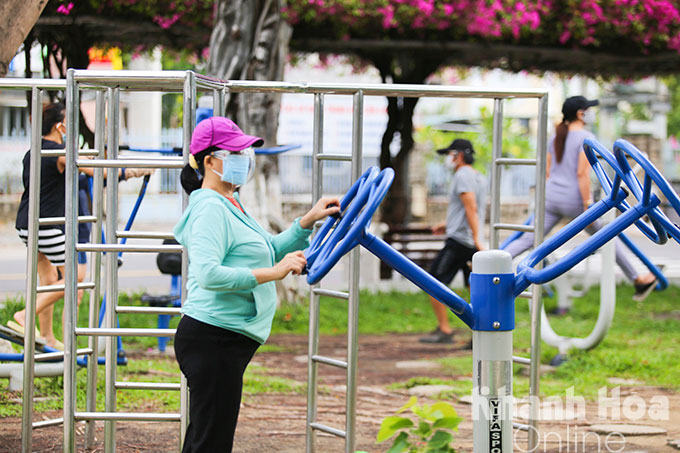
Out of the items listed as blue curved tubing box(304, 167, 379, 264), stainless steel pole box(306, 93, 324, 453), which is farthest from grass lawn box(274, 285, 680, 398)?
blue curved tubing box(304, 167, 379, 264)

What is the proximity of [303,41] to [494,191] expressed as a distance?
651 cm

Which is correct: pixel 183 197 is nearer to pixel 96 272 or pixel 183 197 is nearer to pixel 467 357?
pixel 96 272

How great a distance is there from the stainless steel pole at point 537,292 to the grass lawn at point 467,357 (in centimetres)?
160

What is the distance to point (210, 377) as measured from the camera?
11.5ft

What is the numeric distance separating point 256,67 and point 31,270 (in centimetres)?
524

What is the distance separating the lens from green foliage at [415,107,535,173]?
27672 mm

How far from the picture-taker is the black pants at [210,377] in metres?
3.52

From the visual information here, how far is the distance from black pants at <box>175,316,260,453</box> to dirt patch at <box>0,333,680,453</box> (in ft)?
4.69

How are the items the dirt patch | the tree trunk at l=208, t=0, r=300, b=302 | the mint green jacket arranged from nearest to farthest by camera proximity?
1. the mint green jacket
2. the dirt patch
3. the tree trunk at l=208, t=0, r=300, b=302

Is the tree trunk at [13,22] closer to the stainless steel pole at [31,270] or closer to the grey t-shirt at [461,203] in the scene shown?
the stainless steel pole at [31,270]

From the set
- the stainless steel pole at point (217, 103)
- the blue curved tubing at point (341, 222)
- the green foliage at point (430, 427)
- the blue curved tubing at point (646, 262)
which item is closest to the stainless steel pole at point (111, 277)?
the stainless steel pole at point (217, 103)

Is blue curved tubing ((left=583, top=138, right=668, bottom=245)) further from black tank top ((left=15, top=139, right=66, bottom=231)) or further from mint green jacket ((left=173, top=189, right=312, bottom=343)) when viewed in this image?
black tank top ((left=15, top=139, right=66, bottom=231))

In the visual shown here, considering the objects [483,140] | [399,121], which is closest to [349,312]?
[399,121]

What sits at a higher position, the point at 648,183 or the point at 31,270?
the point at 648,183
